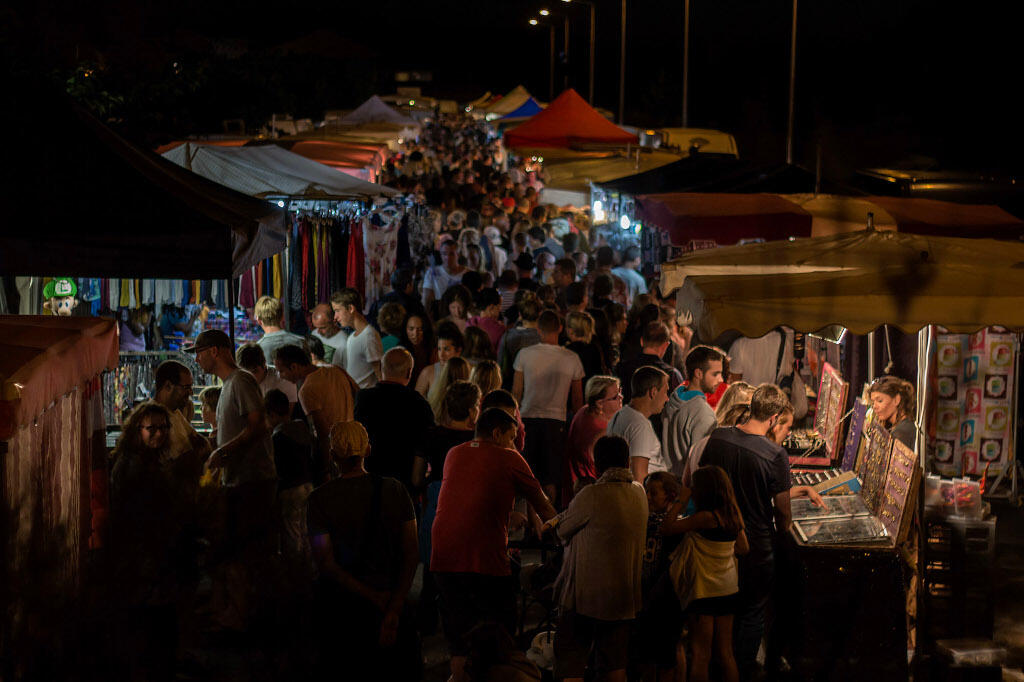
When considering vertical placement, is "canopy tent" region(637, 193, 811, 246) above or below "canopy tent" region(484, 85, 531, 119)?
below

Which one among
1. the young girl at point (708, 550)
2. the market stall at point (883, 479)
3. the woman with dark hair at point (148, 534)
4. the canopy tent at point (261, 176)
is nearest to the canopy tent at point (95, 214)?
the woman with dark hair at point (148, 534)

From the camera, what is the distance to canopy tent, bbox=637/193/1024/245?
1011cm

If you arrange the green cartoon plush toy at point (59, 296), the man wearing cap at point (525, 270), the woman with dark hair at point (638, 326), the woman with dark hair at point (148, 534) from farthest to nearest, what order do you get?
the man wearing cap at point (525, 270)
the woman with dark hair at point (638, 326)
the green cartoon plush toy at point (59, 296)
the woman with dark hair at point (148, 534)

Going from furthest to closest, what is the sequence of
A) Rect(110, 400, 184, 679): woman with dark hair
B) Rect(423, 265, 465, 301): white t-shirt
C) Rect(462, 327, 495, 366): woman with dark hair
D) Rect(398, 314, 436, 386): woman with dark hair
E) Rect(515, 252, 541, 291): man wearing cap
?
Rect(515, 252, 541, 291): man wearing cap → Rect(423, 265, 465, 301): white t-shirt → Rect(398, 314, 436, 386): woman with dark hair → Rect(462, 327, 495, 366): woman with dark hair → Rect(110, 400, 184, 679): woman with dark hair

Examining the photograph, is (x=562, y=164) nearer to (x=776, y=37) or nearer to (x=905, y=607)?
(x=905, y=607)

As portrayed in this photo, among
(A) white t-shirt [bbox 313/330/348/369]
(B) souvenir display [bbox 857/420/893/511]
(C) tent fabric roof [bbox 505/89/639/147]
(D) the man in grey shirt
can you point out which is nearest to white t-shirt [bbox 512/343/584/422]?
(A) white t-shirt [bbox 313/330/348/369]

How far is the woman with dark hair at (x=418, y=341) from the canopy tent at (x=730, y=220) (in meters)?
2.54

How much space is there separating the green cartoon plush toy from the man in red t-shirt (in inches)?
197

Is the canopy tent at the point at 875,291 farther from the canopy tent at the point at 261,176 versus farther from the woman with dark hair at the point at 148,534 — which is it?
the canopy tent at the point at 261,176

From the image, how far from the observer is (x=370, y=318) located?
10914 mm

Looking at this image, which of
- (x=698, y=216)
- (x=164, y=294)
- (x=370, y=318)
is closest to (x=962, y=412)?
(x=698, y=216)

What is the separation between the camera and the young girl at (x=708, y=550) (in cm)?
570

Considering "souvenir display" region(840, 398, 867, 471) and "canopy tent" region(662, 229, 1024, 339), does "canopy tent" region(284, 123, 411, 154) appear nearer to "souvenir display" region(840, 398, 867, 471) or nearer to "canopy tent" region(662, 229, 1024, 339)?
"souvenir display" region(840, 398, 867, 471)

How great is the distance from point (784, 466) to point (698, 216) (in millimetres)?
4437
